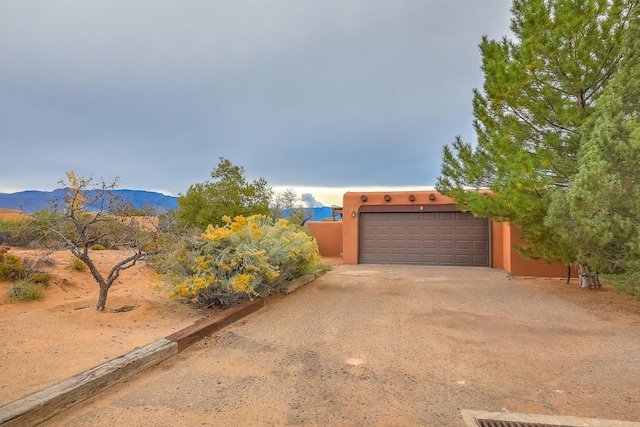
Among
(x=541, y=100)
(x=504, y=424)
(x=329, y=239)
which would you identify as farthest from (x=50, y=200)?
(x=329, y=239)

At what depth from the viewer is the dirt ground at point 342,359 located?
291cm

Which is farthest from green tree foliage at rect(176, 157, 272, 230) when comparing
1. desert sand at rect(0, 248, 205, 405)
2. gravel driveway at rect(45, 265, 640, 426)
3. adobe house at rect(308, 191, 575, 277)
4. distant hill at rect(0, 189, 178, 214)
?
gravel driveway at rect(45, 265, 640, 426)

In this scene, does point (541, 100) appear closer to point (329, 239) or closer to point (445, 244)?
point (445, 244)

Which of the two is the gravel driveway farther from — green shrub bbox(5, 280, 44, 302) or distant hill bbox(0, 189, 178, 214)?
green shrub bbox(5, 280, 44, 302)

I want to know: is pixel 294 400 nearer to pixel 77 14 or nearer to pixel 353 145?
pixel 77 14

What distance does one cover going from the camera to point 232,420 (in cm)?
271

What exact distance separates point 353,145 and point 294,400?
16496 mm

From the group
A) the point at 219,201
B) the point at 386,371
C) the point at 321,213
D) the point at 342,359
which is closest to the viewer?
the point at 386,371

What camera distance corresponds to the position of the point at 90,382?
10.1 ft

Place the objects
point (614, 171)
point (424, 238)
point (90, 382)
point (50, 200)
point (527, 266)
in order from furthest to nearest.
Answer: point (424, 238) → point (527, 266) → point (614, 171) → point (50, 200) → point (90, 382)

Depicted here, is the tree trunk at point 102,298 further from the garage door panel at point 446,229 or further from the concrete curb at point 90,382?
the garage door panel at point 446,229

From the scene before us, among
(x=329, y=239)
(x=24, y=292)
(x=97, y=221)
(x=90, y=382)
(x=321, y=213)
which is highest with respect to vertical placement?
(x=321, y=213)

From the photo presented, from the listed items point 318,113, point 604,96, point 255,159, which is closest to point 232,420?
point 604,96

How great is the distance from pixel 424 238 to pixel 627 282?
28.0 feet
